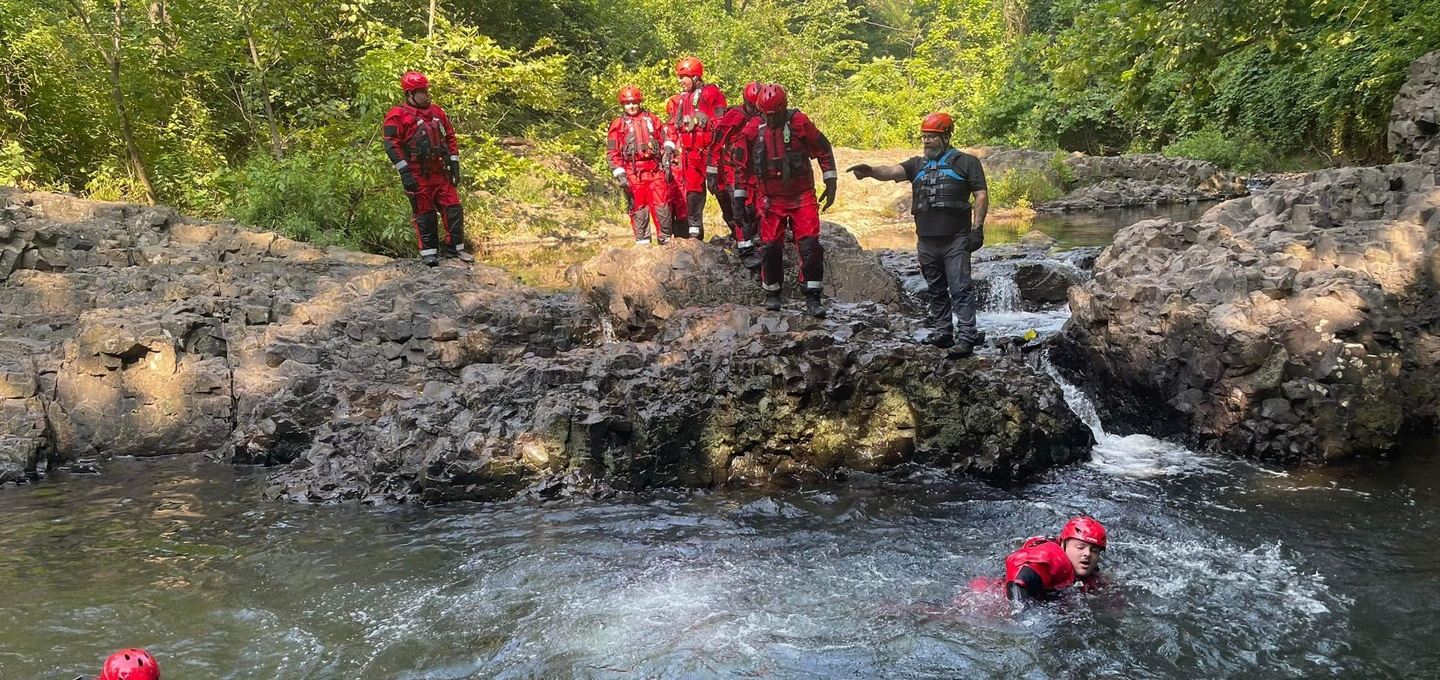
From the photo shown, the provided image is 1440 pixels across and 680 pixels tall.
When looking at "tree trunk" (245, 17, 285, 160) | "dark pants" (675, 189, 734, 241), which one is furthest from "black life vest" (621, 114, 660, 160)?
"tree trunk" (245, 17, 285, 160)

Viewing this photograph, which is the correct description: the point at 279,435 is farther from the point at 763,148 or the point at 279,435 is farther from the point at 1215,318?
the point at 1215,318

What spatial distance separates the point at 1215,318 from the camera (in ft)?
22.4

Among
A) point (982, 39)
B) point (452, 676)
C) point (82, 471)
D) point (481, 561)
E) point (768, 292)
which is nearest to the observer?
point (452, 676)

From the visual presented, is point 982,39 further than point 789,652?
Yes

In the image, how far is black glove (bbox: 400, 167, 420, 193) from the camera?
31.3ft

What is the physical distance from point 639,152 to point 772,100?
8.66ft

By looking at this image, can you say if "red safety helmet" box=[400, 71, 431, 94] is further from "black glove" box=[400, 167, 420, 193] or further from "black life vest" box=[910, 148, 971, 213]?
"black life vest" box=[910, 148, 971, 213]

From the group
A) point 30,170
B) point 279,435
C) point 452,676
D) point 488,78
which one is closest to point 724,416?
point 452,676

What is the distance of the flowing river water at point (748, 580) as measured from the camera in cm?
412

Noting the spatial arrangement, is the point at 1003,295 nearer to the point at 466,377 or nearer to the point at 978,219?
the point at 978,219

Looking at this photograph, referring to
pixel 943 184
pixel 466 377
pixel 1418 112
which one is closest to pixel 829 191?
pixel 943 184

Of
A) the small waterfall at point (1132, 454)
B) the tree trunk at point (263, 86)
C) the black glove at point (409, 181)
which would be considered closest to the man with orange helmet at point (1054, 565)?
the small waterfall at point (1132, 454)

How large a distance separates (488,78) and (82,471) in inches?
369

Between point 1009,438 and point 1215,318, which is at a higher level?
point 1215,318
